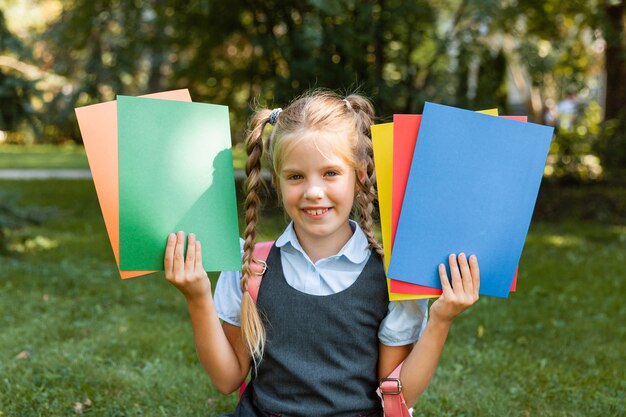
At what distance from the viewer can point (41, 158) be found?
17.6 meters

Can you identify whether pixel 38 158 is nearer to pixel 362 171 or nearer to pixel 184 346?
pixel 184 346

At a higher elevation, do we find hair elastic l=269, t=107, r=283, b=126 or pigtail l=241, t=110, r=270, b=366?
hair elastic l=269, t=107, r=283, b=126

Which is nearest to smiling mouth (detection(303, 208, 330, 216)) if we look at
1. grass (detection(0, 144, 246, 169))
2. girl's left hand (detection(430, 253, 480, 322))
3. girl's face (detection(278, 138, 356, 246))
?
girl's face (detection(278, 138, 356, 246))

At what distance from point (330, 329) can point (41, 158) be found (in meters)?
16.7

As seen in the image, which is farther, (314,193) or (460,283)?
(314,193)

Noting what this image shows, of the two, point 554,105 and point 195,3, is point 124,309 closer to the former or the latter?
point 195,3

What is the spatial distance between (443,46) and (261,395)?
6.26 m

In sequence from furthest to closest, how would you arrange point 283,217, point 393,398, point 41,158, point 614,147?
point 41,158 < point 614,147 < point 283,217 < point 393,398

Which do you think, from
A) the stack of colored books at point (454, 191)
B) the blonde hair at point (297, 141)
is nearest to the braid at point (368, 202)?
the blonde hair at point (297, 141)

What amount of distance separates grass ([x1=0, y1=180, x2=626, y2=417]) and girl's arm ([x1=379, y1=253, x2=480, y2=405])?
3.66 ft

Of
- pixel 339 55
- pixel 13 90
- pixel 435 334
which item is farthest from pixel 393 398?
pixel 339 55

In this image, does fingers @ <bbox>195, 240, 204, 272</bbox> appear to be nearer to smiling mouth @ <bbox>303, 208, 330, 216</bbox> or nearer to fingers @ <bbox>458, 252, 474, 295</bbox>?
smiling mouth @ <bbox>303, 208, 330, 216</bbox>

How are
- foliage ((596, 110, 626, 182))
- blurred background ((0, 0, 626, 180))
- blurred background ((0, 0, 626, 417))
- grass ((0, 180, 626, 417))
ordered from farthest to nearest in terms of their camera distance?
foliage ((596, 110, 626, 182)) < blurred background ((0, 0, 626, 180)) < blurred background ((0, 0, 626, 417)) < grass ((0, 180, 626, 417))

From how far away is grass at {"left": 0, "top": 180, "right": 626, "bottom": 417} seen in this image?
325 cm
